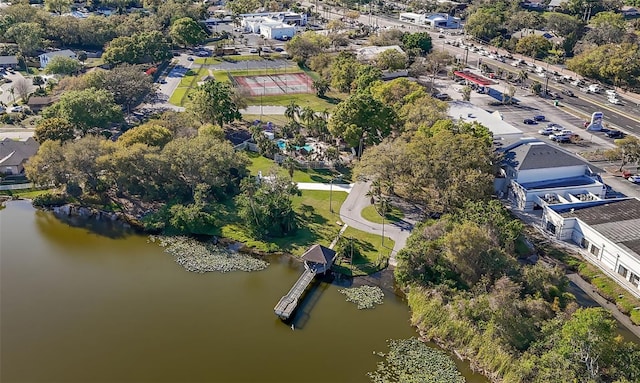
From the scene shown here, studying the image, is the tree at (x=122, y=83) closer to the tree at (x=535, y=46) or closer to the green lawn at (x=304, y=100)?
the green lawn at (x=304, y=100)

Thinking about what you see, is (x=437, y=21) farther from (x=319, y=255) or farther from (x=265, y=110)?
(x=319, y=255)

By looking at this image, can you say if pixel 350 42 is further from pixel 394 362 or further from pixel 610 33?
pixel 394 362

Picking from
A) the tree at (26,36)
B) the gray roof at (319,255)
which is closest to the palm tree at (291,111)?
the gray roof at (319,255)

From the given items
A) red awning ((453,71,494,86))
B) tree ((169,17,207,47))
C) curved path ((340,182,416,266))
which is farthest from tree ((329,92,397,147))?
tree ((169,17,207,47))

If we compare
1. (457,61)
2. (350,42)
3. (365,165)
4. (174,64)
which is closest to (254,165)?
(365,165)

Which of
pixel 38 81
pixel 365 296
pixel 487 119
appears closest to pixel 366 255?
pixel 365 296

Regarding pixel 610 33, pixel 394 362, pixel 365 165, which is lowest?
pixel 394 362

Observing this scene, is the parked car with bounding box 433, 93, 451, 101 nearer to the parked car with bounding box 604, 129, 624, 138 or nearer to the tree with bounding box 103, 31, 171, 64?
the parked car with bounding box 604, 129, 624, 138
